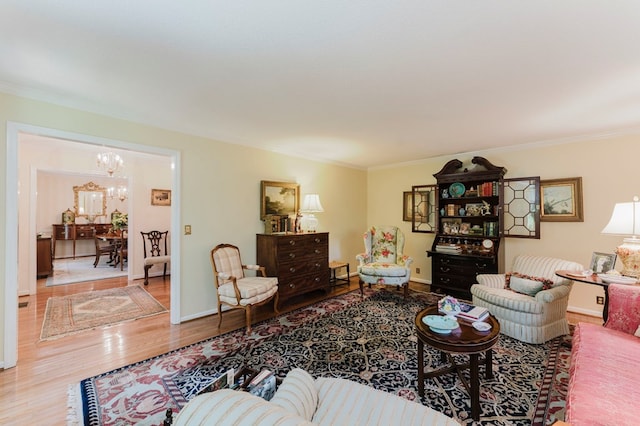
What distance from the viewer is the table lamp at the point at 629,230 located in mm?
2469

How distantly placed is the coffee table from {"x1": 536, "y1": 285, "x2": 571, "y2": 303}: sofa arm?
97cm

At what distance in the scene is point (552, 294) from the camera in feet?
9.35

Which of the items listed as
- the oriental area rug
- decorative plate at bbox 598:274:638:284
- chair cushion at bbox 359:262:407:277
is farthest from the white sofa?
chair cushion at bbox 359:262:407:277

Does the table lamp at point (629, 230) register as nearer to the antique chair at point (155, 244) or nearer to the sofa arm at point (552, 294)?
the sofa arm at point (552, 294)

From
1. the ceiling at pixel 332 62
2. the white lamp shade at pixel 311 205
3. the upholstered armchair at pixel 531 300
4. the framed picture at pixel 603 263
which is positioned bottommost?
the upholstered armchair at pixel 531 300

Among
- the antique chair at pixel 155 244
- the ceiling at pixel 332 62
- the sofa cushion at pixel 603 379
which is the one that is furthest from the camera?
the antique chair at pixel 155 244

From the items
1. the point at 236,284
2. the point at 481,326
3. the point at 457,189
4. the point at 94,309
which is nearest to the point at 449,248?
the point at 457,189

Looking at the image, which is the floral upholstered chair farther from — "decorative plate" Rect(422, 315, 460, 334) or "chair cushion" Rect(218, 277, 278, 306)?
"decorative plate" Rect(422, 315, 460, 334)

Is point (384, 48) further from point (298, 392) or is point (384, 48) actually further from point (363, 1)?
point (298, 392)

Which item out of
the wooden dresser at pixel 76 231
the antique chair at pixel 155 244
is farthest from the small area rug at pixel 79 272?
the antique chair at pixel 155 244

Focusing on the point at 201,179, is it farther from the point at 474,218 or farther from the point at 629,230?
the point at 629,230

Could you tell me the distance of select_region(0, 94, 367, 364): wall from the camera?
2.57m

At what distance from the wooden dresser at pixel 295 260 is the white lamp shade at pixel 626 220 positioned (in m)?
3.34

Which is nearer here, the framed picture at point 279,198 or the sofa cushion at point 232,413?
the sofa cushion at point 232,413
